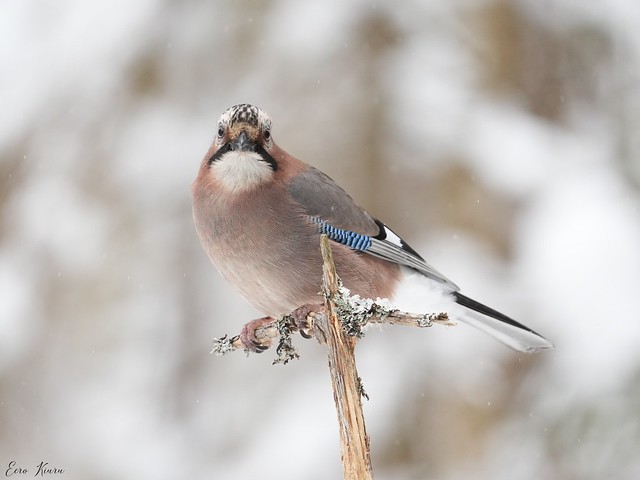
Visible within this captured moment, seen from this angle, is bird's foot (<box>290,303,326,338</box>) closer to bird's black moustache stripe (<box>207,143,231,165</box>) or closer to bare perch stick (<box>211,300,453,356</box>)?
bare perch stick (<box>211,300,453,356</box>)

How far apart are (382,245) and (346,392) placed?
5.61ft

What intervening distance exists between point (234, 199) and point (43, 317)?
2686 millimetres

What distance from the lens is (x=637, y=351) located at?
14.2 ft

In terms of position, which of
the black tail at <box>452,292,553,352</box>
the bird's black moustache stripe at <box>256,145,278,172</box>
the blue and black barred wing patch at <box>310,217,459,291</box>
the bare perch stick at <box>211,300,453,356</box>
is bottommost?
the bare perch stick at <box>211,300,453,356</box>

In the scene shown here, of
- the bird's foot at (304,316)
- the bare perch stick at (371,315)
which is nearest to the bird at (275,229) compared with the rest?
the bird's foot at (304,316)

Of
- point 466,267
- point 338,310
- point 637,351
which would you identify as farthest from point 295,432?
point 338,310

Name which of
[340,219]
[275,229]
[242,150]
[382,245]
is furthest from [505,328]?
[242,150]

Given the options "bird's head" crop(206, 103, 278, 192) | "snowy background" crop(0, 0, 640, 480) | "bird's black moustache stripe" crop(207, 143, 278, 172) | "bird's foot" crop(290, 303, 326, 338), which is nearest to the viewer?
"bird's foot" crop(290, 303, 326, 338)

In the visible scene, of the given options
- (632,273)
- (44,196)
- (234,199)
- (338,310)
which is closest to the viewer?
(338,310)

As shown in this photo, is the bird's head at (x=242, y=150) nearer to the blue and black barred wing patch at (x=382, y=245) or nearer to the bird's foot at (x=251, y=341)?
the blue and black barred wing patch at (x=382, y=245)

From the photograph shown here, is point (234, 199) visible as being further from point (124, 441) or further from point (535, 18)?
point (535, 18)

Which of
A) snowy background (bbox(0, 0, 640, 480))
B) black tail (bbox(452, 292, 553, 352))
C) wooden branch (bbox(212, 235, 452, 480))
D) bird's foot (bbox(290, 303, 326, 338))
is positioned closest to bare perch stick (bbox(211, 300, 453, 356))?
wooden branch (bbox(212, 235, 452, 480))

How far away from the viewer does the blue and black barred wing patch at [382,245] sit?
3.79m

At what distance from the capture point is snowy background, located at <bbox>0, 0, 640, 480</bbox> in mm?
5426
